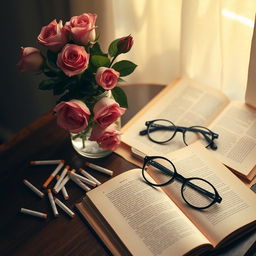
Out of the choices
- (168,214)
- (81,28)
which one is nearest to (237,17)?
(81,28)

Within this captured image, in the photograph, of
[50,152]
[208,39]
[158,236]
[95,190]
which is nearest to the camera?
[158,236]

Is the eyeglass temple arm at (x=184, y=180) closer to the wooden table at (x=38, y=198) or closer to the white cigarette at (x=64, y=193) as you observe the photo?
the wooden table at (x=38, y=198)

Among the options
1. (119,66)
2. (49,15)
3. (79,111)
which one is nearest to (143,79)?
(49,15)

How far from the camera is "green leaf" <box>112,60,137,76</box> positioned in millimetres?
1050

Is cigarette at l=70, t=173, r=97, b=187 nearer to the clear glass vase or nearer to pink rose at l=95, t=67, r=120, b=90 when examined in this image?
the clear glass vase

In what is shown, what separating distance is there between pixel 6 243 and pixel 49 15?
3.06 feet

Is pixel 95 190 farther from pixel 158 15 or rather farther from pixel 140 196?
pixel 158 15

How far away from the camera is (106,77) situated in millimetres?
968

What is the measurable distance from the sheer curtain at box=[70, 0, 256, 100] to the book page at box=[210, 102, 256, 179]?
0.50 feet

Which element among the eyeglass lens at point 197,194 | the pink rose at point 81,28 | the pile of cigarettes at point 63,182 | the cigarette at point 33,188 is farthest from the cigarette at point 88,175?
the pink rose at point 81,28

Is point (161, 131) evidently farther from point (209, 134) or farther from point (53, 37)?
point (53, 37)

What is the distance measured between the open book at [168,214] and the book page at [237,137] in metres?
0.06

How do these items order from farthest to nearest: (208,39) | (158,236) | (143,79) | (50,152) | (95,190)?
1. (143,79)
2. (208,39)
3. (50,152)
4. (95,190)
5. (158,236)

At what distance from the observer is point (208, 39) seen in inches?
53.1
